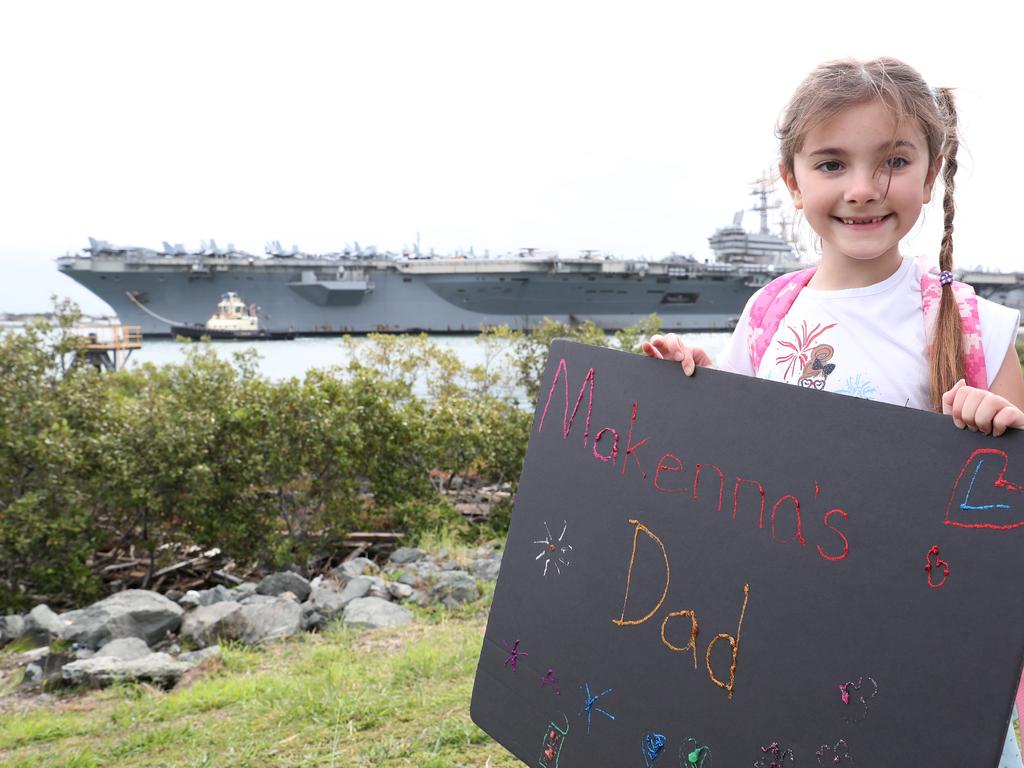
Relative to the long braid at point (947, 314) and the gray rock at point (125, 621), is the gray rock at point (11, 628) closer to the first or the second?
the gray rock at point (125, 621)

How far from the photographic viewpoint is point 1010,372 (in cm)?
113

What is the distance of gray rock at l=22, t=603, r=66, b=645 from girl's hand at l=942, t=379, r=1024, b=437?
4.74 m

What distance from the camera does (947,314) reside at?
1164 millimetres

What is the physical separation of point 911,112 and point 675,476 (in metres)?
0.69

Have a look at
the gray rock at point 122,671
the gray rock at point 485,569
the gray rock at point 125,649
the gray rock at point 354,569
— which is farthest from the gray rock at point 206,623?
the gray rock at point 485,569

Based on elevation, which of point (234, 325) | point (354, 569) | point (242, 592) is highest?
point (234, 325)

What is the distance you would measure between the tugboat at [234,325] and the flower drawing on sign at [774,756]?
22501 mm

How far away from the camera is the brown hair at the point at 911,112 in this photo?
114cm

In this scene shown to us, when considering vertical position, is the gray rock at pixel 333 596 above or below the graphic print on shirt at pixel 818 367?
below

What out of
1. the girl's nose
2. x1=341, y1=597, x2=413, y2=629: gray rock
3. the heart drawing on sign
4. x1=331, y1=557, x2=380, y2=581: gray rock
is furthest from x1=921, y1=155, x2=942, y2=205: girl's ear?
x1=331, y1=557, x2=380, y2=581: gray rock

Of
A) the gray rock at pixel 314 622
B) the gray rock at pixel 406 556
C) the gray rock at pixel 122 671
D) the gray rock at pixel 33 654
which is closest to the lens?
the gray rock at pixel 122 671

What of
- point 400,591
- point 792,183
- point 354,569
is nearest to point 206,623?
point 400,591

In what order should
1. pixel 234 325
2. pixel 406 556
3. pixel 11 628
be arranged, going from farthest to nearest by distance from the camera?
pixel 234 325, pixel 406 556, pixel 11 628

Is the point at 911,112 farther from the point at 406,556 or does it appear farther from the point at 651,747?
the point at 406,556
